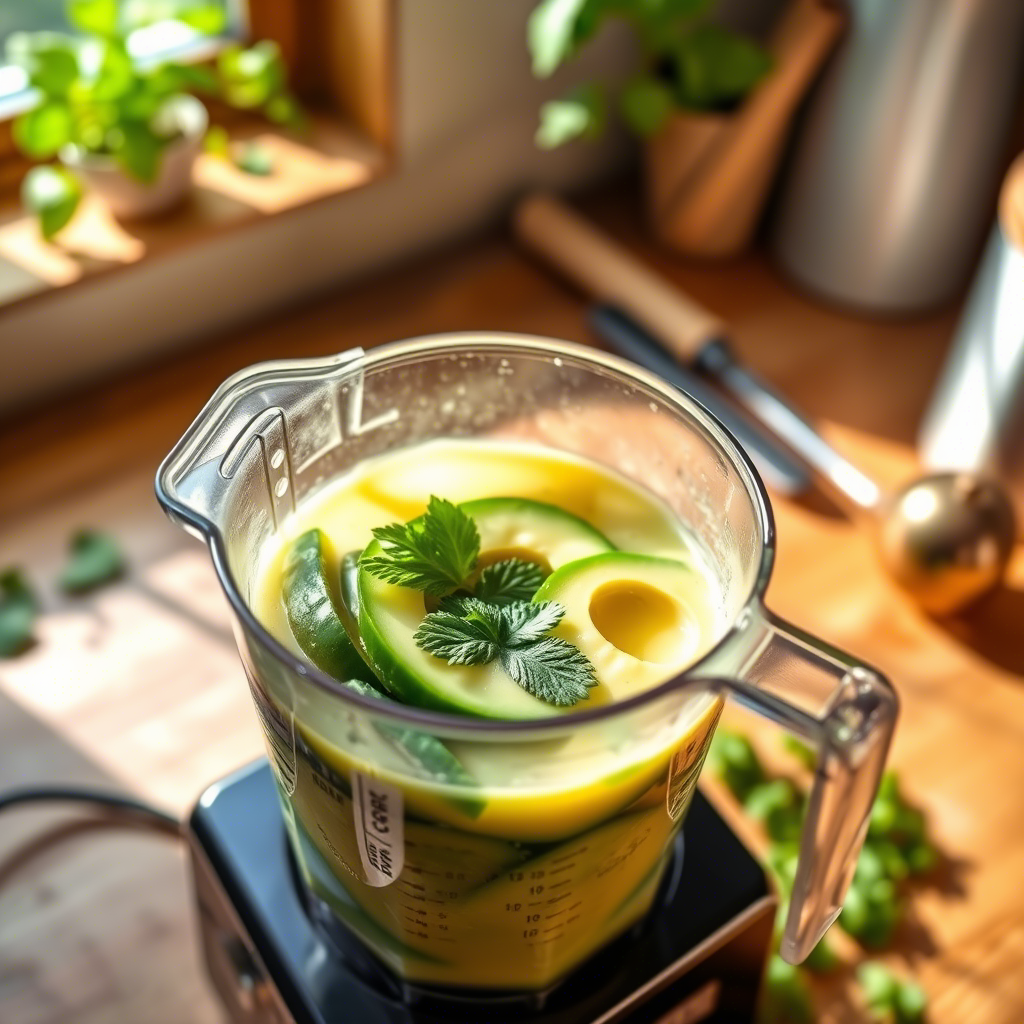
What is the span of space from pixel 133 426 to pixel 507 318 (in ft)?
0.98

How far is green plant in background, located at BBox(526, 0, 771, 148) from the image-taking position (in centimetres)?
88

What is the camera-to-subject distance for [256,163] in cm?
95

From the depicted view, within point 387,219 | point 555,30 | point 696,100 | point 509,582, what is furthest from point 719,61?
point 509,582

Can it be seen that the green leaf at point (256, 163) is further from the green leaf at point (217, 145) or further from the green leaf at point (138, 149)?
the green leaf at point (138, 149)

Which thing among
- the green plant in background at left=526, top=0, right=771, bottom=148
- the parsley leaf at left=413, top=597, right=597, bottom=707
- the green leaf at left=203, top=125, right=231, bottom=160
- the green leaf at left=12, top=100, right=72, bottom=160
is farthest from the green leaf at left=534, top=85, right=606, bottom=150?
the parsley leaf at left=413, top=597, right=597, bottom=707

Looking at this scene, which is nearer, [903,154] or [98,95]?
[98,95]

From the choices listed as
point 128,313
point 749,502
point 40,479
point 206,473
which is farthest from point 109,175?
point 749,502

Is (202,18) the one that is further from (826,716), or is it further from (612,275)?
(826,716)

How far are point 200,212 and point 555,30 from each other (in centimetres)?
28

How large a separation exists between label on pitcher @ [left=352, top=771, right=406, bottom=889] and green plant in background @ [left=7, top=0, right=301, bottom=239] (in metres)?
0.55

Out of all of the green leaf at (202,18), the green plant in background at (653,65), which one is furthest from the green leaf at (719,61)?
the green leaf at (202,18)

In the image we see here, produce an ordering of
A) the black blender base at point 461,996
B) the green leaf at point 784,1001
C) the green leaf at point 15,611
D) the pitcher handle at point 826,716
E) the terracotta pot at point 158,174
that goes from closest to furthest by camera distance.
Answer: the pitcher handle at point 826,716 < the black blender base at point 461,996 < the green leaf at point 784,1001 < the green leaf at point 15,611 < the terracotta pot at point 158,174

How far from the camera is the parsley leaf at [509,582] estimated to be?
18.3 inches

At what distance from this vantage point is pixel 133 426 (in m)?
0.90
